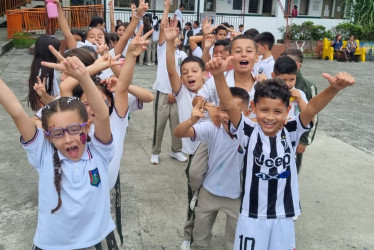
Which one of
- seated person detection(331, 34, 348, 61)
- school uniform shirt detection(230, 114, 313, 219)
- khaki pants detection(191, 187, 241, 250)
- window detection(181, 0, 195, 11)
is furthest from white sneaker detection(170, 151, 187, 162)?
window detection(181, 0, 195, 11)

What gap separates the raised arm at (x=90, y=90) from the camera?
180cm

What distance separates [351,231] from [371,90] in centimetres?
805

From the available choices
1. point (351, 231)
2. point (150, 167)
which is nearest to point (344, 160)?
point (351, 231)

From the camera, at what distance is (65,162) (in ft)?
6.59

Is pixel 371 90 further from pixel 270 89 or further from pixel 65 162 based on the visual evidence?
pixel 65 162

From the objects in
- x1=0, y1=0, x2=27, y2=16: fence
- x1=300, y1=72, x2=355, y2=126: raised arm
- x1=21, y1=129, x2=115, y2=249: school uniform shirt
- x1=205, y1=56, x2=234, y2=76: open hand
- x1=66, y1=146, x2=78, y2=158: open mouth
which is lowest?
x1=21, y1=129, x2=115, y2=249: school uniform shirt

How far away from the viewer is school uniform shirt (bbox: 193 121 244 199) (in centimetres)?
264

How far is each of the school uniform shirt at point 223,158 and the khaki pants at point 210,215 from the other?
0.18ft

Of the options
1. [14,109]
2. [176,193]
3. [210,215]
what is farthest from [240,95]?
[176,193]

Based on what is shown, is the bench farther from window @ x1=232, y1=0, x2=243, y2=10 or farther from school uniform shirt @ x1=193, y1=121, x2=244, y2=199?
school uniform shirt @ x1=193, y1=121, x2=244, y2=199

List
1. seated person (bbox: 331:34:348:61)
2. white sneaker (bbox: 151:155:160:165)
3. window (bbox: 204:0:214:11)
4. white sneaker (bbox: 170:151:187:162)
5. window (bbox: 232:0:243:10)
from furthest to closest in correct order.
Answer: window (bbox: 232:0:243:10), window (bbox: 204:0:214:11), seated person (bbox: 331:34:348:61), white sneaker (bbox: 170:151:187:162), white sneaker (bbox: 151:155:160:165)

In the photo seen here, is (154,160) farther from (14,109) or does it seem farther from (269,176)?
(14,109)

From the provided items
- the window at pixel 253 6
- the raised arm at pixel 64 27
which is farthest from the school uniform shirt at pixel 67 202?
the window at pixel 253 6

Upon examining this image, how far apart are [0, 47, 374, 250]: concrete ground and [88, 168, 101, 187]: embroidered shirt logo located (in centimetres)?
123
